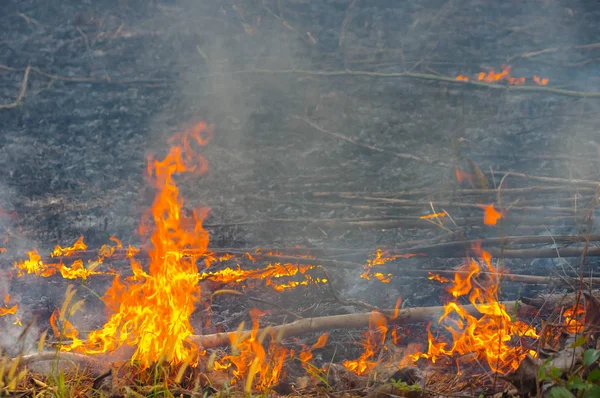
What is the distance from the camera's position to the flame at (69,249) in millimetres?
4656

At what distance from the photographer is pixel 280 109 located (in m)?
6.11

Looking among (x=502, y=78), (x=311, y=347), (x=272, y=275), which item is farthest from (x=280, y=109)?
(x=311, y=347)

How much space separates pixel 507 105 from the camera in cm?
596

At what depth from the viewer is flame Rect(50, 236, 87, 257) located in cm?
466

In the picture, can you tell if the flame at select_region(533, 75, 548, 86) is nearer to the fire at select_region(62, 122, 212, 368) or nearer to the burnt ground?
the burnt ground

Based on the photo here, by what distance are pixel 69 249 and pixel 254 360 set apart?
8.67ft

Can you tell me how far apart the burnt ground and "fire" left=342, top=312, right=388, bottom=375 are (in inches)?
36.3

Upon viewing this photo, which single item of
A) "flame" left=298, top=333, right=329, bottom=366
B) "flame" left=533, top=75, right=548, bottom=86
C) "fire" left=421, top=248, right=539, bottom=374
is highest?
"flame" left=533, top=75, right=548, bottom=86

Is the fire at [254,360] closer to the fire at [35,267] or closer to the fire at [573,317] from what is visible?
the fire at [573,317]

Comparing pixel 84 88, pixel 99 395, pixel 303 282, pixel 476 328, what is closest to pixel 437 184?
pixel 303 282

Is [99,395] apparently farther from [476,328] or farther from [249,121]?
[249,121]

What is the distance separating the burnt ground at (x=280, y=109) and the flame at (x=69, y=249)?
117mm

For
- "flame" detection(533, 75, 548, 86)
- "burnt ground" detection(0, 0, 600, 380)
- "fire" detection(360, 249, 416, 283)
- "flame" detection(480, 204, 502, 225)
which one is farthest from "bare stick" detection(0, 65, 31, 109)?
"flame" detection(533, 75, 548, 86)

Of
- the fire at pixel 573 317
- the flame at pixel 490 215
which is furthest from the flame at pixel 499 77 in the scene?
the fire at pixel 573 317
